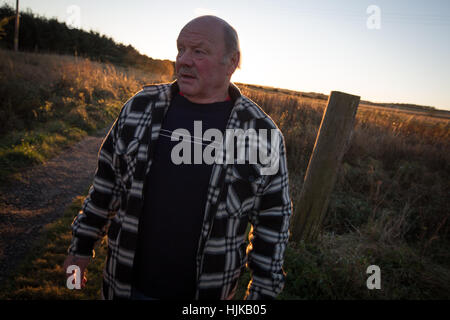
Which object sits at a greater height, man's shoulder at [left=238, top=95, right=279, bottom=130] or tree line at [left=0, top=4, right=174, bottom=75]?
tree line at [left=0, top=4, right=174, bottom=75]

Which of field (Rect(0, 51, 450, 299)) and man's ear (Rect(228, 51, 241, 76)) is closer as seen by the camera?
man's ear (Rect(228, 51, 241, 76))

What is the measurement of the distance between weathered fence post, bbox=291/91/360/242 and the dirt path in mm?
3181

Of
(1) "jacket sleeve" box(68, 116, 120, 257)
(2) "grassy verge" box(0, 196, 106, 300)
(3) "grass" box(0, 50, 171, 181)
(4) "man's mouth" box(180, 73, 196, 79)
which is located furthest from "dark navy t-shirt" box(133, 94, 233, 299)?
(3) "grass" box(0, 50, 171, 181)

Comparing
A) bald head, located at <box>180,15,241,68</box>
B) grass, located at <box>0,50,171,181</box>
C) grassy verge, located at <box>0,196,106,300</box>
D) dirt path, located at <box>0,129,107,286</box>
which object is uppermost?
bald head, located at <box>180,15,241,68</box>

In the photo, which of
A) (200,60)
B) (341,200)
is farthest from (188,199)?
(341,200)

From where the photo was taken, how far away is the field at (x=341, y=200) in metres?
2.62

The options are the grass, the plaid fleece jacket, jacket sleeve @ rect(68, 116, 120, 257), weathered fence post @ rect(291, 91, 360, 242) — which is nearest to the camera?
the plaid fleece jacket

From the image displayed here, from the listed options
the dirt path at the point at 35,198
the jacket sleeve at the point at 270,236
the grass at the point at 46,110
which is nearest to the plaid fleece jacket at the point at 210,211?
the jacket sleeve at the point at 270,236

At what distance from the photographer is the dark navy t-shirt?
1.30 metres

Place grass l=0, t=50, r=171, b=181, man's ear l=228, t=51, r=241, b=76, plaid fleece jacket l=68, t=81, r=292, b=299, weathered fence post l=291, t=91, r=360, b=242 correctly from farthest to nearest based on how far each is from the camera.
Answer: grass l=0, t=50, r=171, b=181
weathered fence post l=291, t=91, r=360, b=242
man's ear l=228, t=51, r=241, b=76
plaid fleece jacket l=68, t=81, r=292, b=299

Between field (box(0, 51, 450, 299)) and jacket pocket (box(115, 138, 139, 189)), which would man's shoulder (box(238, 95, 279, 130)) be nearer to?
jacket pocket (box(115, 138, 139, 189))

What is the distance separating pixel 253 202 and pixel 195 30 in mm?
1075

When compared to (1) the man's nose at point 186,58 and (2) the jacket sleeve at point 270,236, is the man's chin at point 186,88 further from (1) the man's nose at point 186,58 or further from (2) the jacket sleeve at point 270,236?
(2) the jacket sleeve at point 270,236

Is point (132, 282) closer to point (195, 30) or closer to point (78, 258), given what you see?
point (78, 258)
